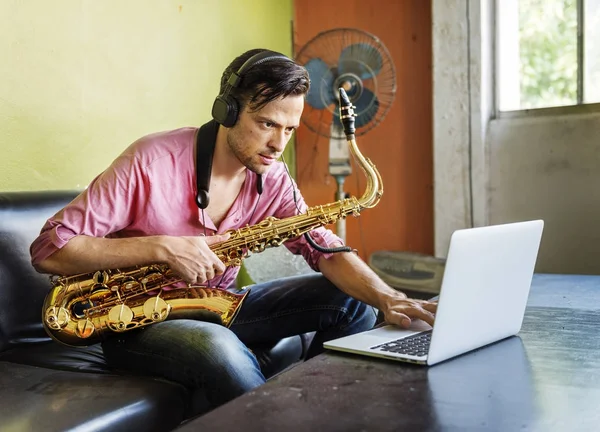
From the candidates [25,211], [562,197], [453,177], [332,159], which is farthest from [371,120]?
[25,211]

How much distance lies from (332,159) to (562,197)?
114 cm

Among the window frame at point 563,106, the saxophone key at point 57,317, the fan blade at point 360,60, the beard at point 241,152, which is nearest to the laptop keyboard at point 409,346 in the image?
the beard at point 241,152

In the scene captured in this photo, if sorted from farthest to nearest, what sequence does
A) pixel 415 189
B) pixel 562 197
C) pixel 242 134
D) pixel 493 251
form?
pixel 415 189 → pixel 562 197 → pixel 242 134 → pixel 493 251

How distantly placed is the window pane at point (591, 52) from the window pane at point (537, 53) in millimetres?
50

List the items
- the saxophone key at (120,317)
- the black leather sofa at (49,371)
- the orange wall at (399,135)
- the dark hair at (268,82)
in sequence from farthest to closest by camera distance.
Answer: the orange wall at (399,135) < the dark hair at (268,82) < the saxophone key at (120,317) < the black leather sofa at (49,371)

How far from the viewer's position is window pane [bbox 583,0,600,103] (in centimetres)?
332

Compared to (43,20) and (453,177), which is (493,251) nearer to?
(43,20)

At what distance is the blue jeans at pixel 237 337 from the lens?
150 centimetres

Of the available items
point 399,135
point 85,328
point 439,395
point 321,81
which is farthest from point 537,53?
point 439,395

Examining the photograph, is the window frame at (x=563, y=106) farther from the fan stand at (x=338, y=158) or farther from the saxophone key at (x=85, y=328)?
the saxophone key at (x=85, y=328)

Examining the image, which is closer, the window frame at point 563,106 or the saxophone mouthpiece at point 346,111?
the saxophone mouthpiece at point 346,111

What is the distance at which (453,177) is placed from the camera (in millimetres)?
3502

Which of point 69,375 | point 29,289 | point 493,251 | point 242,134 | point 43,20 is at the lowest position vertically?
point 69,375

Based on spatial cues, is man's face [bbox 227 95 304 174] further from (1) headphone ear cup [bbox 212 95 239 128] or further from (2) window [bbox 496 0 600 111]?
(2) window [bbox 496 0 600 111]
